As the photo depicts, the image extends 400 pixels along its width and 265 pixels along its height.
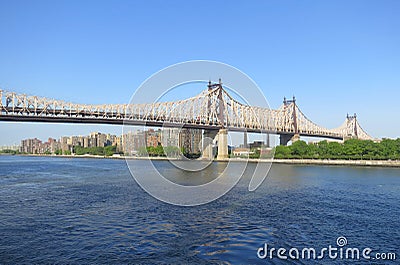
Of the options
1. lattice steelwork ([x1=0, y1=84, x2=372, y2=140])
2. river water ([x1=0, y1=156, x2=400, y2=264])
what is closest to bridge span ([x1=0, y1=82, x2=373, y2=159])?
lattice steelwork ([x1=0, y1=84, x2=372, y2=140])

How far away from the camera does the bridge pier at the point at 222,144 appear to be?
5288 cm

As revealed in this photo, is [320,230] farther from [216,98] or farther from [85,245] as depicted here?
[216,98]

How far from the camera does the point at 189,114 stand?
55.2m

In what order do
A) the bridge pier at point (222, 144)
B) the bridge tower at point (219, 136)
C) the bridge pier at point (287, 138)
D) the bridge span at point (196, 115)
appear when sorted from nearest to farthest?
the bridge span at point (196, 115), the bridge pier at point (222, 144), the bridge tower at point (219, 136), the bridge pier at point (287, 138)

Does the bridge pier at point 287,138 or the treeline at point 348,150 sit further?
the bridge pier at point 287,138

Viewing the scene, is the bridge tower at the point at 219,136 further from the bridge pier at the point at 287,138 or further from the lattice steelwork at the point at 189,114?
the bridge pier at the point at 287,138

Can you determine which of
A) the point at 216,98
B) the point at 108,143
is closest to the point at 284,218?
the point at 216,98

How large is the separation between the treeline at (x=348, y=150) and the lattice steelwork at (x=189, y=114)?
4.72 metres

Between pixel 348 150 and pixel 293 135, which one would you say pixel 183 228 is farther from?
pixel 293 135

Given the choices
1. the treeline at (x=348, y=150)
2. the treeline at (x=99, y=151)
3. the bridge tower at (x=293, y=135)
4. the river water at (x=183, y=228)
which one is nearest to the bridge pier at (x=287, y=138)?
the bridge tower at (x=293, y=135)
